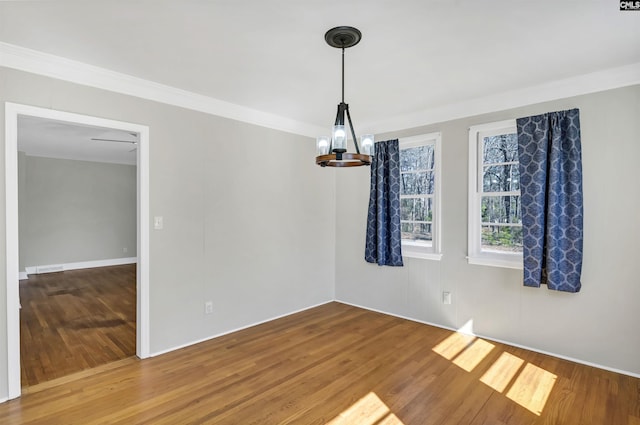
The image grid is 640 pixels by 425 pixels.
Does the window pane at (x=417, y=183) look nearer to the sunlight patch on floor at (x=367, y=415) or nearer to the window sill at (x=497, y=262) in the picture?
the window sill at (x=497, y=262)

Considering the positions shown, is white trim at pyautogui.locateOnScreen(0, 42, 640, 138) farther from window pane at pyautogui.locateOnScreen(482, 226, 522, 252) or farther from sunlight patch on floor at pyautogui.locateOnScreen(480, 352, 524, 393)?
sunlight patch on floor at pyautogui.locateOnScreen(480, 352, 524, 393)

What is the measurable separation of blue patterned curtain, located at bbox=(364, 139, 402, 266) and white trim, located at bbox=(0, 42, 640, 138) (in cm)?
38

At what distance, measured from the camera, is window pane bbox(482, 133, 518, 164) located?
3530mm

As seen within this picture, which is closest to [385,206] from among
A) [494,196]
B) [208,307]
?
[494,196]

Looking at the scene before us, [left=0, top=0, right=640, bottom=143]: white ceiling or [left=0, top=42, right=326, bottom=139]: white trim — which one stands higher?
[left=0, top=0, right=640, bottom=143]: white ceiling

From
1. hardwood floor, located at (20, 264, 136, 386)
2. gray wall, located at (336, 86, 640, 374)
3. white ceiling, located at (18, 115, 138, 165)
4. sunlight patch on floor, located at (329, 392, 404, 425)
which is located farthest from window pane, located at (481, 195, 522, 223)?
white ceiling, located at (18, 115, 138, 165)

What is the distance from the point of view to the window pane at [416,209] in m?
4.20

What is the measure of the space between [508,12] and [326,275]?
→ 3.90m

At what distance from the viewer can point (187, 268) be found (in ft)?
11.4

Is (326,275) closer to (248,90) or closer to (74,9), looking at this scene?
(248,90)

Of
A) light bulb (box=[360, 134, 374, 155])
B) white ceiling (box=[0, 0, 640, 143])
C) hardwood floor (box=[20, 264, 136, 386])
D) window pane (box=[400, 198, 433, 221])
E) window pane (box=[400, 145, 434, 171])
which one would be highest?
white ceiling (box=[0, 0, 640, 143])

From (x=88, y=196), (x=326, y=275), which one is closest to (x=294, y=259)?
(x=326, y=275)

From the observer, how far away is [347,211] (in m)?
4.99

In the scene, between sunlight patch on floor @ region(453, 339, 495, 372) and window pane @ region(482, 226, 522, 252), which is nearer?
sunlight patch on floor @ region(453, 339, 495, 372)
